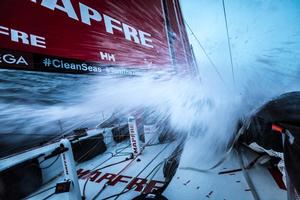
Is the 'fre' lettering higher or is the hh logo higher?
the 'fre' lettering

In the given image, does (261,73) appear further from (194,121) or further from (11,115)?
(11,115)

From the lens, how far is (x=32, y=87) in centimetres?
42

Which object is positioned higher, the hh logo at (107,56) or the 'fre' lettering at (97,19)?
the 'fre' lettering at (97,19)

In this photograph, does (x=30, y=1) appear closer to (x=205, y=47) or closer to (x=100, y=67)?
(x=100, y=67)

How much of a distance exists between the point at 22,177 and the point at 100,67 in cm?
152

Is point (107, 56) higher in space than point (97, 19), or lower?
lower

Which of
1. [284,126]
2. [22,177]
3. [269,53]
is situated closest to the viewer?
[284,126]

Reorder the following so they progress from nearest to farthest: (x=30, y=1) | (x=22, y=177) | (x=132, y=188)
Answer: (x=30, y=1), (x=132, y=188), (x=22, y=177)

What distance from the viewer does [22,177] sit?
1.44 metres

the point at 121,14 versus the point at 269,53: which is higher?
the point at 121,14

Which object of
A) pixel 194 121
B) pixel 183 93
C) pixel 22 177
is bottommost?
pixel 22 177

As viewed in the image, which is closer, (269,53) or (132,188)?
(132,188)

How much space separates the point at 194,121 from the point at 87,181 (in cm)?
111

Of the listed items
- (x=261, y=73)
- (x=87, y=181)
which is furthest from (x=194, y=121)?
(x=87, y=181)
